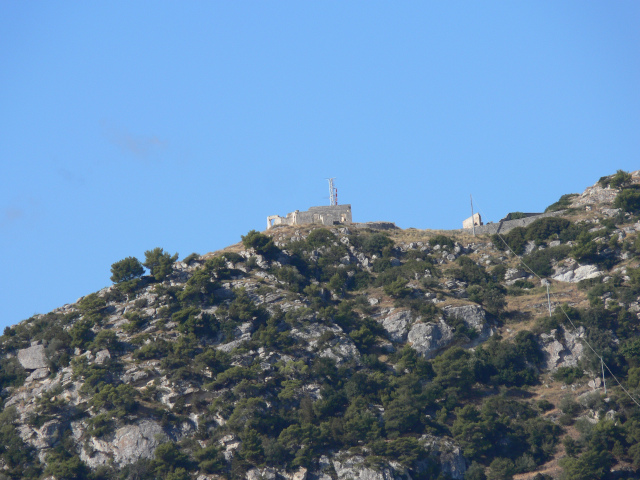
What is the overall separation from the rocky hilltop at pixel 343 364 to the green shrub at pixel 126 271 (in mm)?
160

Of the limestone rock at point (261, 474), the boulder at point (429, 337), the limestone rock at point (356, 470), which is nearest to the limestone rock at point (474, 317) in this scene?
the boulder at point (429, 337)

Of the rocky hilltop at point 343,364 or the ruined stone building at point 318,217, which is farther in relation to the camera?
the ruined stone building at point 318,217

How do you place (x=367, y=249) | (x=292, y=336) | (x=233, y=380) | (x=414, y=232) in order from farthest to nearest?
(x=414, y=232) < (x=367, y=249) < (x=292, y=336) < (x=233, y=380)

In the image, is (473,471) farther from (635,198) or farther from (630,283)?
(635,198)

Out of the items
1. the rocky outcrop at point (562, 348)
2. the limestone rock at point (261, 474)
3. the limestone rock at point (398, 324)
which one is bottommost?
the limestone rock at point (261, 474)

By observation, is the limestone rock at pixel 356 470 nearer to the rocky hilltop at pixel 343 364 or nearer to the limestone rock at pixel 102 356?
the rocky hilltop at pixel 343 364

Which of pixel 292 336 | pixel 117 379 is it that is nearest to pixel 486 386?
pixel 292 336

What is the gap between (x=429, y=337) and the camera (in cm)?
6575

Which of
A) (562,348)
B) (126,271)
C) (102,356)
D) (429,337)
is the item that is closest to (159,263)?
(126,271)

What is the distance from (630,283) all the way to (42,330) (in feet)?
135

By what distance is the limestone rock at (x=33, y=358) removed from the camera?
65.2m

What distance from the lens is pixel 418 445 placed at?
185 feet

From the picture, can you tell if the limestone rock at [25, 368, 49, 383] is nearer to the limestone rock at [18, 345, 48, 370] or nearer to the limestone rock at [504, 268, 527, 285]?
the limestone rock at [18, 345, 48, 370]

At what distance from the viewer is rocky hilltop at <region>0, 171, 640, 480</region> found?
5631 centimetres
